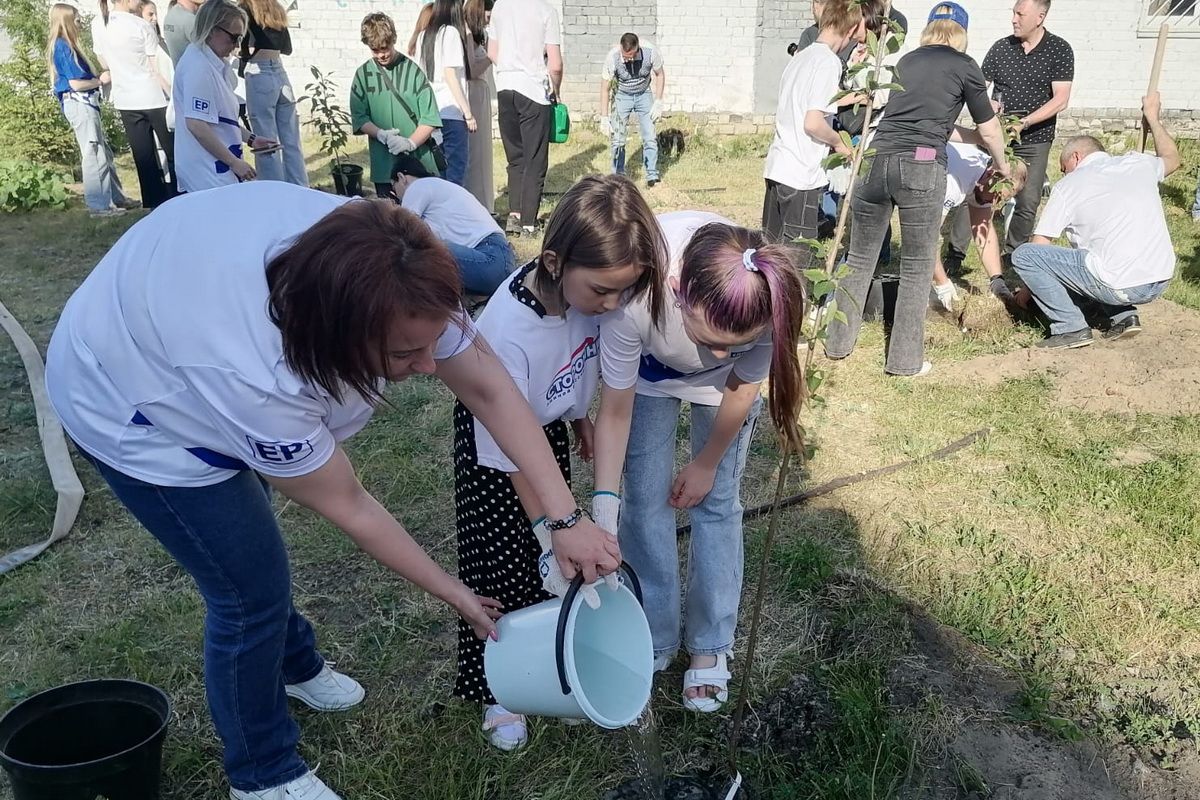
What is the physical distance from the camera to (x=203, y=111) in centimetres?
Answer: 466

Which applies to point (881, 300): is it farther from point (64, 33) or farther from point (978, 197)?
point (64, 33)

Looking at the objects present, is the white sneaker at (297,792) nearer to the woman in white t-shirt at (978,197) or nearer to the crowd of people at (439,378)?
the crowd of people at (439,378)

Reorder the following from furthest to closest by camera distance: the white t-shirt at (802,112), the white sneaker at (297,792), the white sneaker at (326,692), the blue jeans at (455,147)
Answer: the blue jeans at (455,147), the white t-shirt at (802,112), the white sneaker at (326,692), the white sneaker at (297,792)

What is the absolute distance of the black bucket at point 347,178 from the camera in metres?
6.46

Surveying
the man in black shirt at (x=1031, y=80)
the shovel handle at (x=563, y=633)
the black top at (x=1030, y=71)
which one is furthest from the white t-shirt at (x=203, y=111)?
the black top at (x=1030, y=71)

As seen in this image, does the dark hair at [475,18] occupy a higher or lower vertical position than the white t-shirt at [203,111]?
higher

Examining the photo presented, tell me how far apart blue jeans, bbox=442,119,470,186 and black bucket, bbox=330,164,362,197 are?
0.67 metres

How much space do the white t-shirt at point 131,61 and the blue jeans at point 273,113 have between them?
3.69ft

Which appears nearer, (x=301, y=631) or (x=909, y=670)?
(x=301, y=631)

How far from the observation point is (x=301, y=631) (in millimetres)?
2346

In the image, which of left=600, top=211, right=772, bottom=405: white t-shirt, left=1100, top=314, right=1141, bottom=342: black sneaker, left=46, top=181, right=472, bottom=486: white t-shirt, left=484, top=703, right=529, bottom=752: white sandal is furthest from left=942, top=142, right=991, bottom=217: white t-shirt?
left=46, top=181, right=472, bottom=486: white t-shirt

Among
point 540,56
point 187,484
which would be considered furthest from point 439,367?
point 540,56

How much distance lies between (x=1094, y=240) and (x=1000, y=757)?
3.44m

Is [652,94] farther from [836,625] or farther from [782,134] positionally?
[836,625]
